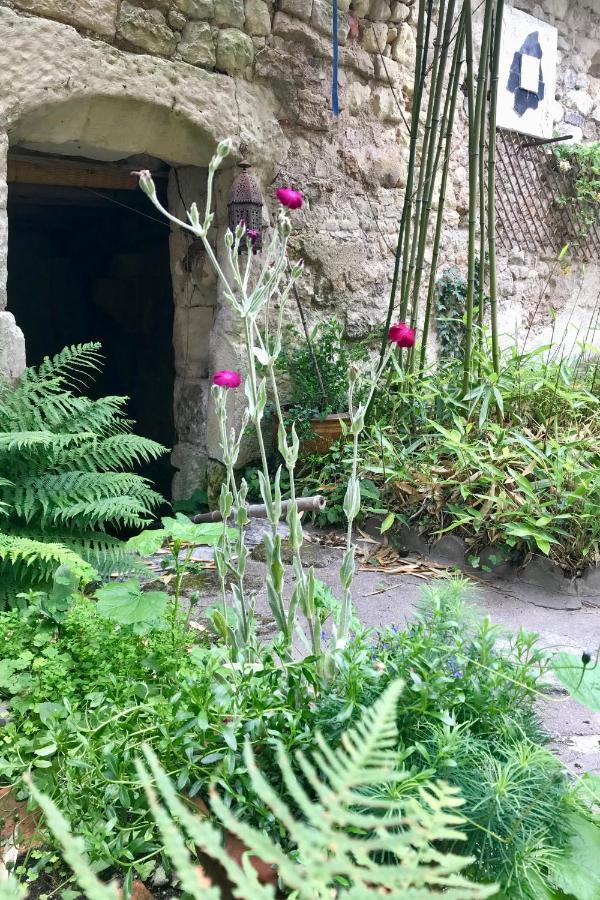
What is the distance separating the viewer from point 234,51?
3725 millimetres

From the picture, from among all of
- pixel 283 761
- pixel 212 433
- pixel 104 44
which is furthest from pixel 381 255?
pixel 283 761

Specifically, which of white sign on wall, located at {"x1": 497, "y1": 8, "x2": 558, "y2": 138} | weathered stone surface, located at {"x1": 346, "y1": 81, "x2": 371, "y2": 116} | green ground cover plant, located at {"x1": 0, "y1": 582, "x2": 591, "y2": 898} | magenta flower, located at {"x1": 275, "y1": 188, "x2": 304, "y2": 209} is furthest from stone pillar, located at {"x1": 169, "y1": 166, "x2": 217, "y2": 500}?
green ground cover plant, located at {"x1": 0, "y1": 582, "x2": 591, "y2": 898}

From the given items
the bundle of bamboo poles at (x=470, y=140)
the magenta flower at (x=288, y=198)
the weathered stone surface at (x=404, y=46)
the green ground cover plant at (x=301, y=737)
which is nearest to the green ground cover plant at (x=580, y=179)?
the weathered stone surface at (x=404, y=46)

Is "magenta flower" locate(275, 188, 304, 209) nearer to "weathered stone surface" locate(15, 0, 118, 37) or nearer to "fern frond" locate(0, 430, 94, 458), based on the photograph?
"fern frond" locate(0, 430, 94, 458)

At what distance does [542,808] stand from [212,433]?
3099 millimetres

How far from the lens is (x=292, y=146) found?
4.14 metres

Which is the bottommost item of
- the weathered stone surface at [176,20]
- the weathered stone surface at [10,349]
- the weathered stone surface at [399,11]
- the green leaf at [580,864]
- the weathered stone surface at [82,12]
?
the green leaf at [580,864]

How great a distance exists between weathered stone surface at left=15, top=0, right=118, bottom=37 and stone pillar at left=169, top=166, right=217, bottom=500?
96 centimetres

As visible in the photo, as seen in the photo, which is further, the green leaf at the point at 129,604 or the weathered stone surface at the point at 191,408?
the weathered stone surface at the point at 191,408

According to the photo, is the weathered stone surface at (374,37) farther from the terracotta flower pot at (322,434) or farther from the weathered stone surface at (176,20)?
the terracotta flower pot at (322,434)

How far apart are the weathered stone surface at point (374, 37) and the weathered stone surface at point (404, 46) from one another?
0.11m

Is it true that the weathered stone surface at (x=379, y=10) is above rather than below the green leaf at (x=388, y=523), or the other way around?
above

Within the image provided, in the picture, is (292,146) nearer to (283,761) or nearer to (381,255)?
(381,255)

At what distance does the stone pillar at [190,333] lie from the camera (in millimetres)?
4234
